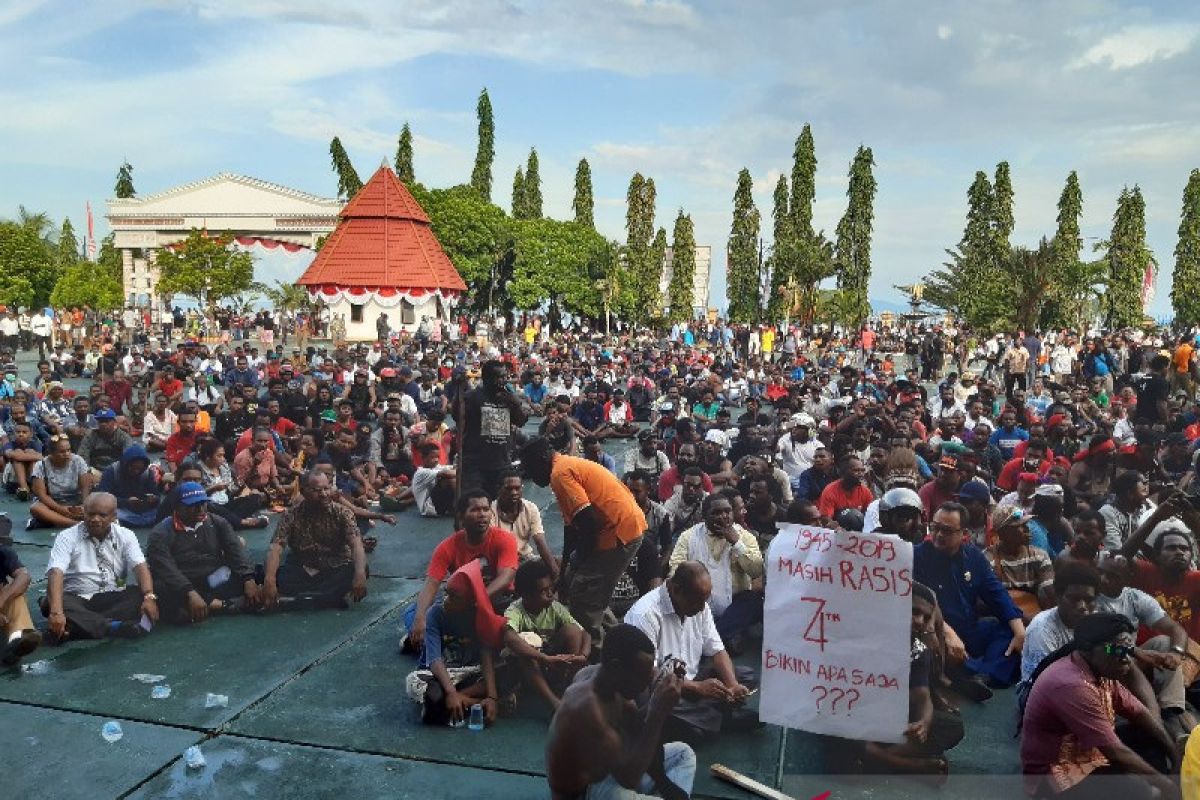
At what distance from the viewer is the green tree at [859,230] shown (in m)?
57.9

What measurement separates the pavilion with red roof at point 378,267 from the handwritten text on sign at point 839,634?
140ft

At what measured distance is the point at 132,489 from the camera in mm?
10445

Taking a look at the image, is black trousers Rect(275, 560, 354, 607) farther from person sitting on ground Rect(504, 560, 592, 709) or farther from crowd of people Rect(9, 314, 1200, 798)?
person sitting on ground Rect(504, 560, 592, 709)

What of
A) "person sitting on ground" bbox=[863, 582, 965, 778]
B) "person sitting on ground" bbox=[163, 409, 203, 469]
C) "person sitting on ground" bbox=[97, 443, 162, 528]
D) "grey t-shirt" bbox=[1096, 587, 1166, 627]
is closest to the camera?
"person sitting on ground" bbox=[863, 582, 965, 778]

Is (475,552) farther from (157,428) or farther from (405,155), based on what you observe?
(405,155)

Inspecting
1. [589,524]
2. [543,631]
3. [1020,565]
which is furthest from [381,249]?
[543,631]

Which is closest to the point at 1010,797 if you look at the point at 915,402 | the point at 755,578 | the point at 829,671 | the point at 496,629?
the point at 829,671

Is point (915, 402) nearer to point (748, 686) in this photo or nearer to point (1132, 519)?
point (1132, 519)

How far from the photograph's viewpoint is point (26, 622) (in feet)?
21.5

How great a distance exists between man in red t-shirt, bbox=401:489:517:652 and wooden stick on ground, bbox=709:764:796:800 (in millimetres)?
1740

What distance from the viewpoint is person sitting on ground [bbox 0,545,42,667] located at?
6.39 metres

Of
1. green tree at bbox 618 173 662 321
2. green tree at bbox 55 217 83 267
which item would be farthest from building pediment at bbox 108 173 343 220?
green tree at bbox 618 173 662 321

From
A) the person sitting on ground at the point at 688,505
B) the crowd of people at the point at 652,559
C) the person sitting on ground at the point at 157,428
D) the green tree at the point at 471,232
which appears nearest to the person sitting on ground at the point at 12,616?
the crowd of people at the point at 652,559

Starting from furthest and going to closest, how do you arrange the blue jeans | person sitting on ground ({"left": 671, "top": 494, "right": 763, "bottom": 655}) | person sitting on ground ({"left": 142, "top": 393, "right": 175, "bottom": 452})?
person sitting on ground ({"left": 142, "top": 393, "right": 175, "bottom": 452}) → person sitting on ground ({"left": 671, "top": 494, "right": 763, "bottom": 655}) → the blue jeans
